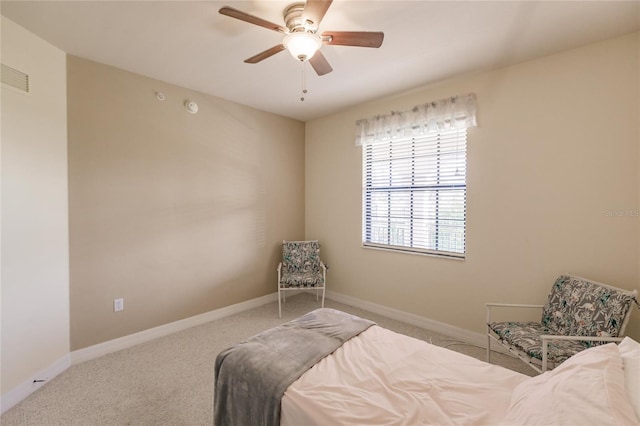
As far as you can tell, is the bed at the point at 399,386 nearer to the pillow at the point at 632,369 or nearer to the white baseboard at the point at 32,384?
the pillow at the point at 632,369

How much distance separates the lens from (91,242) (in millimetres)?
2586

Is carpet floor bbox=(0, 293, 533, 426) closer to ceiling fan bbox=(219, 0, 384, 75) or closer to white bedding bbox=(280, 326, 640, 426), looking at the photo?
white bedding bbox=(280, 326, 640, 426)

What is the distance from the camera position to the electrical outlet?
2731mm

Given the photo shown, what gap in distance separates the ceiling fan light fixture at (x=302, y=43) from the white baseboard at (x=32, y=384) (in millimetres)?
2999

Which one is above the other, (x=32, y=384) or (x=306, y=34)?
(x=306, y=34)

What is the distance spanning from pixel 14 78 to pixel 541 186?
4195 millimetres

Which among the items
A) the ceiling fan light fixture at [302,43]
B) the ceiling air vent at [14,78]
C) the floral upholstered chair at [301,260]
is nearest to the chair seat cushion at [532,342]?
the floral upholstered chair at [301,260]

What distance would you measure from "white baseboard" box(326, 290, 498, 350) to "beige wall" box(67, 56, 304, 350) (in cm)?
109

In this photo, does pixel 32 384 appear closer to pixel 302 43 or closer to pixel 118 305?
pixel 118 305

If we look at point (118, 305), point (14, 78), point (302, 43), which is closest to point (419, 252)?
point (302, 43)

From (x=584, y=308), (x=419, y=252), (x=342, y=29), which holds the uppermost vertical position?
(x=342, y=29)

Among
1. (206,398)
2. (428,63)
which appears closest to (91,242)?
(206,398)

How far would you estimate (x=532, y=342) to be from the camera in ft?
6.54

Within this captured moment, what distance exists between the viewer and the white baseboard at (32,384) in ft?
6.39
